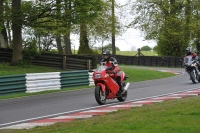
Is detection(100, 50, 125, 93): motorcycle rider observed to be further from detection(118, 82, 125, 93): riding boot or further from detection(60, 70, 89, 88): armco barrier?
detection(60, 70, 89, 88): armco barrier

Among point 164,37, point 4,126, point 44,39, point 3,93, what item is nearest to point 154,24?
point 164,37

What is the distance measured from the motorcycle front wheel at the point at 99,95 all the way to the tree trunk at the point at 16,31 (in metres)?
13.3

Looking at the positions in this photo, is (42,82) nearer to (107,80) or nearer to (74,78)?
(74,78)

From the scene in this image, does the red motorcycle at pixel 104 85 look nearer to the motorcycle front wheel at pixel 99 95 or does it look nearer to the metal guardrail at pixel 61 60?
the motorcycle front wheel at pixel 99 95

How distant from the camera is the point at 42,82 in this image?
20.6m

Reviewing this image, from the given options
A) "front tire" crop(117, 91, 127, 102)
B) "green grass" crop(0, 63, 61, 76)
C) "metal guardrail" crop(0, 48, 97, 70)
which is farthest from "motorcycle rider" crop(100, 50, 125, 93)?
"metal guardrail" crop(0, 48, 97, 70)

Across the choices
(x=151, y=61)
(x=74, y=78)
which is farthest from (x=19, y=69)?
(x=151, y=61)

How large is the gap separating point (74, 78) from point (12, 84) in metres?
4.10

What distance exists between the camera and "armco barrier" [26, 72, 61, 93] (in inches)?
785

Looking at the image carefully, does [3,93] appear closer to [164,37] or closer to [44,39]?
[44,39]

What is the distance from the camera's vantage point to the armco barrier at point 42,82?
19945 millimetres

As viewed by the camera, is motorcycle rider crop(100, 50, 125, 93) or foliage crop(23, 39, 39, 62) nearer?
motorcycle rider crop(100, 50, 125, 93)

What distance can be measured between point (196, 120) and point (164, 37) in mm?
48408

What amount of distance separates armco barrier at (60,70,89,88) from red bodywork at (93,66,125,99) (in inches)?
274
